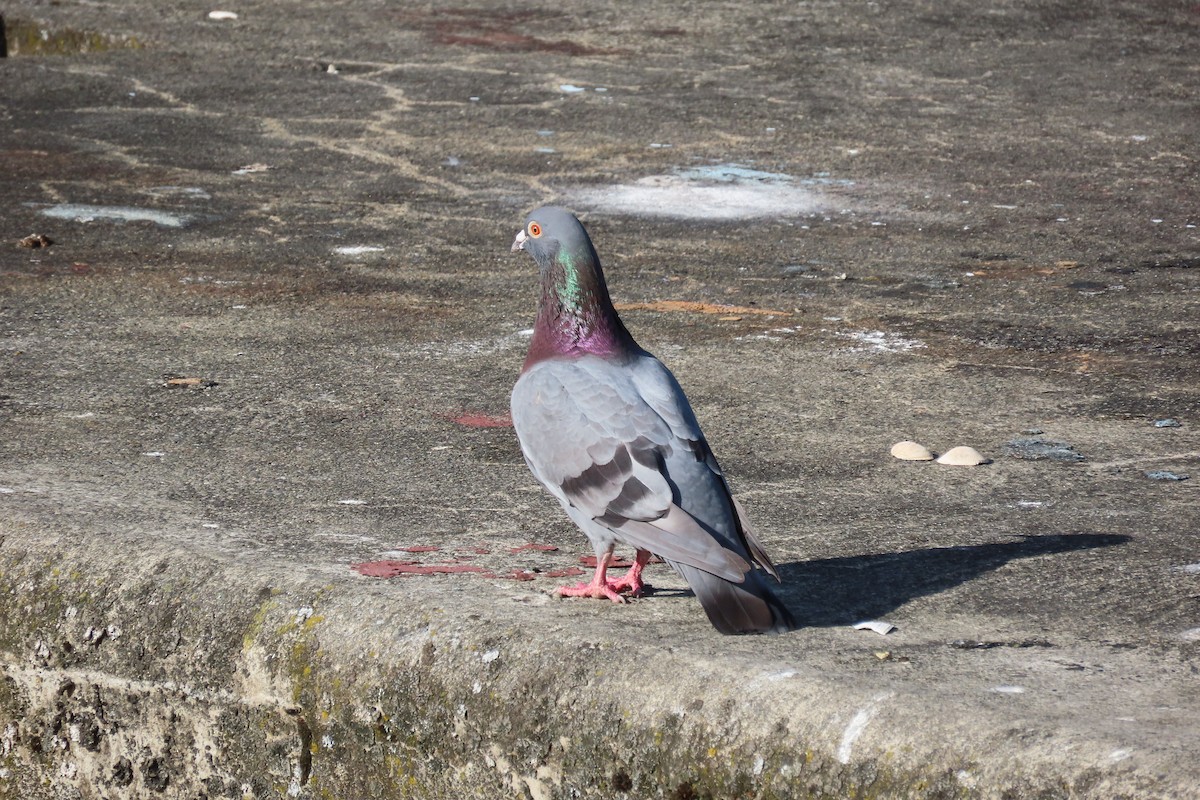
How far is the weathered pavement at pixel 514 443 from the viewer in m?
3.04

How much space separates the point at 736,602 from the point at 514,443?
1.70 m

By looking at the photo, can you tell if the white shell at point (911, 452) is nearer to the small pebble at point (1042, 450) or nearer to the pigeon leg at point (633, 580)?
the small pebble at point (1042, 450)

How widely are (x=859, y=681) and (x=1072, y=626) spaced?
24.2 inches

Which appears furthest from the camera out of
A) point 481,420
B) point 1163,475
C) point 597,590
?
point 481,420

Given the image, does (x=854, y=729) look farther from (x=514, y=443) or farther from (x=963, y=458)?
(x=514, y=443)

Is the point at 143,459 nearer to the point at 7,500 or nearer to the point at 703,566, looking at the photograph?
the point at 7,500

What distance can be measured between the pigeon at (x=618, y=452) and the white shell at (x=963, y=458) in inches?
53.2

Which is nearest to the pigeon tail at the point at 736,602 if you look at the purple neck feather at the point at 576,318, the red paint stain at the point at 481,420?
the purple neck feather at the point at 576,318

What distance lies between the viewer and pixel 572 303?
3531 mm

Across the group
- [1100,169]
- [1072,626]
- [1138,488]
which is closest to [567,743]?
[1072,626]

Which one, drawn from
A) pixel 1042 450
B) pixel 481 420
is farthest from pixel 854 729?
pixel 481 420

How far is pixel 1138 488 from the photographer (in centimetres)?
428

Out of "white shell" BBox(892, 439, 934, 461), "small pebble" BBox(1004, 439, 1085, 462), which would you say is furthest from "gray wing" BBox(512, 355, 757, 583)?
"small pebble" BBox(1004, 439, 1085, 462)

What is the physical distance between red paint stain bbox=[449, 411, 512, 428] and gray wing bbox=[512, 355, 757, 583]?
4.56 ft
